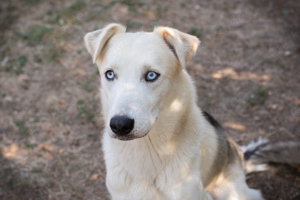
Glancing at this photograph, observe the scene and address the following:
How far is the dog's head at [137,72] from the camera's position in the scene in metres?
2.46

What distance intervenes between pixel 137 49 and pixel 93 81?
359 cm

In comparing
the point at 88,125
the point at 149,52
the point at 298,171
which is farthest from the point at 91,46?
the point at 298,171

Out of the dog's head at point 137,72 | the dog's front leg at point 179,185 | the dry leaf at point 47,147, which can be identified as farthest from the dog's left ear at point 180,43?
the dry leaf at point 47,147

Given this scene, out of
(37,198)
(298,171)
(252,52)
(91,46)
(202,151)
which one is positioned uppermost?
(91,46)

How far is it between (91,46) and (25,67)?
398 centimetres

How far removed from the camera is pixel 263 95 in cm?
561

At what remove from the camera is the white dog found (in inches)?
106

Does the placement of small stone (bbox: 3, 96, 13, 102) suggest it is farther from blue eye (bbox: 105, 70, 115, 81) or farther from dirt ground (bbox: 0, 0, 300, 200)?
blue eye (bbox: 105, 70, 115, 81)

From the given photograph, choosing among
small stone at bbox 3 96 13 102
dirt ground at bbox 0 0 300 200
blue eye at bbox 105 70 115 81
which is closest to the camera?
blue eye at bbox 105 70 115 81

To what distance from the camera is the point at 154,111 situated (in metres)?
2.72

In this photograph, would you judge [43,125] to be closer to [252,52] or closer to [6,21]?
[6,21]

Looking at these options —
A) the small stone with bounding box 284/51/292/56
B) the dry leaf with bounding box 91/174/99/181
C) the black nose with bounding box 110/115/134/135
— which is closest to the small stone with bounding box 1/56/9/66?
the dry leaf with bounding box 91/174/99/181

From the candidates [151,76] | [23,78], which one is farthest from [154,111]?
[23,78]

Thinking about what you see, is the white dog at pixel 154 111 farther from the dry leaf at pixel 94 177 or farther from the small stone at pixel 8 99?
the small stone at pixel 8 99
